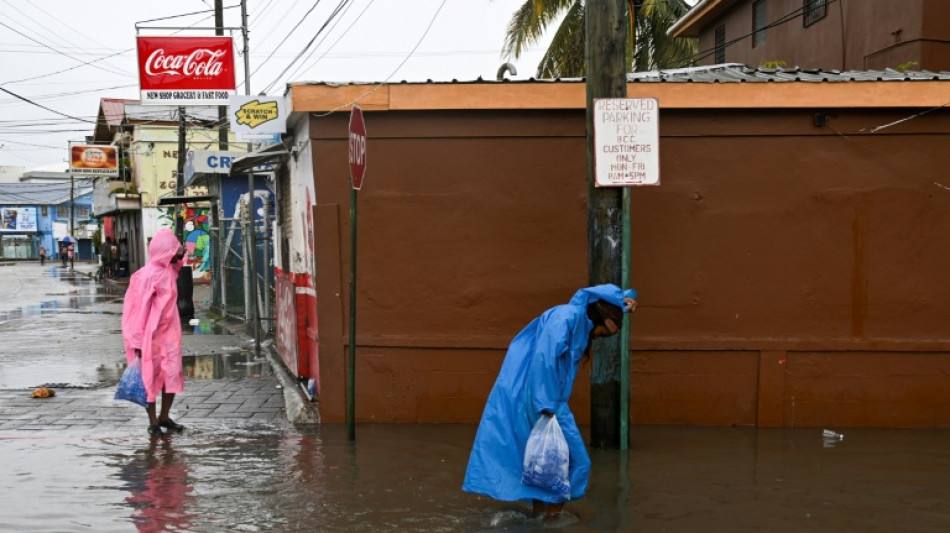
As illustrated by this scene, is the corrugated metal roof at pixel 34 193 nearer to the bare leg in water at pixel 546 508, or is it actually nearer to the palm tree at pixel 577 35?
the palm tree at pixel 577 35

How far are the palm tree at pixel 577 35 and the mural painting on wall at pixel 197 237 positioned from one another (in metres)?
13.0

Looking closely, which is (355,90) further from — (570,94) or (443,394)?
(443,394)

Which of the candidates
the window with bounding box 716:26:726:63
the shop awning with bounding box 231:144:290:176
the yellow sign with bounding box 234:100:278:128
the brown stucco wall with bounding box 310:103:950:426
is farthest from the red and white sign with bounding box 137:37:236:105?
the window with bounding box 716:26:726:63

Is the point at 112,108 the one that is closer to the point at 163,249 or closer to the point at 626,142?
the point at 163,249

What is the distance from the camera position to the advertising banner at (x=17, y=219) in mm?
78250

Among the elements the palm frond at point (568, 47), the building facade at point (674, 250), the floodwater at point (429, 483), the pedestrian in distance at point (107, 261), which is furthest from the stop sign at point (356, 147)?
the pedestrian in distance at point (107, 261)

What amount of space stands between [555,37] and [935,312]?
16639mm

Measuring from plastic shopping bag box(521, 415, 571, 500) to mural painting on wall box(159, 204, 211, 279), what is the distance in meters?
26.4

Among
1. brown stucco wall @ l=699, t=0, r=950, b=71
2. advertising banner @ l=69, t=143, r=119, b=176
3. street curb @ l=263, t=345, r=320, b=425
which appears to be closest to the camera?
street curb @ l=263, t=345, r=320, b=425

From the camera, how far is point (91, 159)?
37438mm

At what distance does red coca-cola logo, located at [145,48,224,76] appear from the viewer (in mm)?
17141

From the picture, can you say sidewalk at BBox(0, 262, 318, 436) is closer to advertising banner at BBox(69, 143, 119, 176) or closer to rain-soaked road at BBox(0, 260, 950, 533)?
rain-soaked road at BBox(0, 260, 950, 533)

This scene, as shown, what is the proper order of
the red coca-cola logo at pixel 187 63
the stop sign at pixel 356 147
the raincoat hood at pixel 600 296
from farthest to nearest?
the red coca-cola logo at pixel 187 63
the stop sign at pixel 356 147
the raincoat hood at pixel 600 296

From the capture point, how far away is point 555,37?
23016 millimetres
